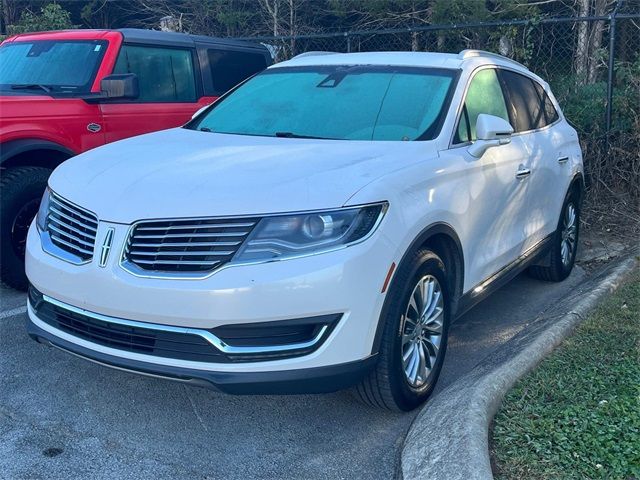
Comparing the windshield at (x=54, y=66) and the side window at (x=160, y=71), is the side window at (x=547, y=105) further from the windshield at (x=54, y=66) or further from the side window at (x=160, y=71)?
the windshield at (x=54, y=66)

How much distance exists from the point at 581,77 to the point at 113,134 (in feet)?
18.5

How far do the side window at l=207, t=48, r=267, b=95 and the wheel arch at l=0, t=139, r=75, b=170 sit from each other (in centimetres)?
196

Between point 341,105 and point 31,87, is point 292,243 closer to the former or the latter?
point 341,105

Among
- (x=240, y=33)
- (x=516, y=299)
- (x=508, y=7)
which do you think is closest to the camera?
(x=516, y=299)

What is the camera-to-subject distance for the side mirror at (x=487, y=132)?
14.1 ft

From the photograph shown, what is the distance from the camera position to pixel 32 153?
5582mm

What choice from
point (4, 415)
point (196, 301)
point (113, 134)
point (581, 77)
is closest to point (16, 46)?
point (113, 134)

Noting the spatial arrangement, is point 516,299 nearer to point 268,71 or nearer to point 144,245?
point 268,71

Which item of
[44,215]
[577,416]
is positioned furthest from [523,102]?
[44,215]

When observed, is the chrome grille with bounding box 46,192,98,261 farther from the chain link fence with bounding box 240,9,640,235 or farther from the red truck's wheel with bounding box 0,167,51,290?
the chain link fence with bounding box 240,9,640,235

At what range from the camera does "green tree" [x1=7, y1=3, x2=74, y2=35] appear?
44.7 feet

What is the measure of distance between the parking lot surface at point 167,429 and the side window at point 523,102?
1940mm

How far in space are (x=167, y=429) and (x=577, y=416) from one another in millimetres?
1935

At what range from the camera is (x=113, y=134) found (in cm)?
610
